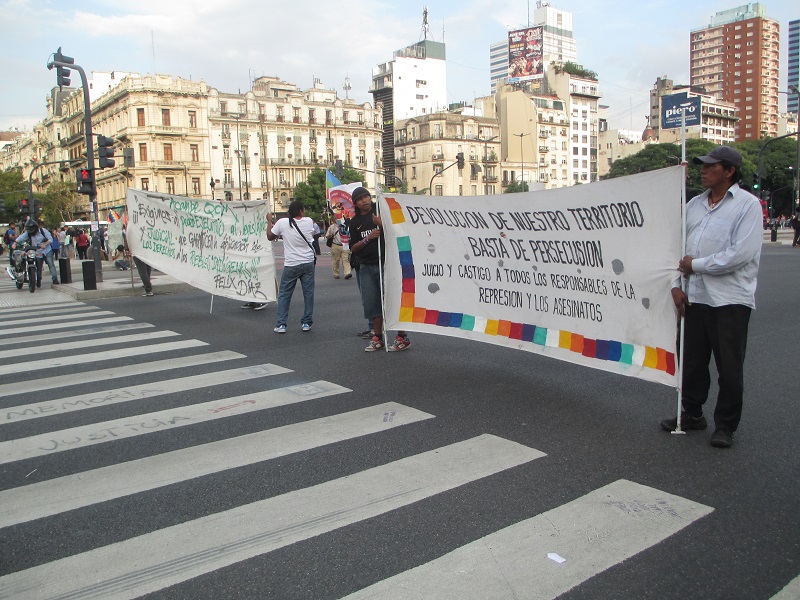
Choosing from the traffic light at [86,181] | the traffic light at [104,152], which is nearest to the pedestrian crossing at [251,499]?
the traffic light at [86,181]

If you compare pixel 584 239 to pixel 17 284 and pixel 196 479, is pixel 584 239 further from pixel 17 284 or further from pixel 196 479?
pixel 17 284

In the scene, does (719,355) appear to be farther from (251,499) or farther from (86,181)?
(86,181)

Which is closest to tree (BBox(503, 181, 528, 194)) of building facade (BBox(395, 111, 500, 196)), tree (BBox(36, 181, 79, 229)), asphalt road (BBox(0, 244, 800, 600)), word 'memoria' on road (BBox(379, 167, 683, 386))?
building facade (BBox(395, 111, 500, 196))

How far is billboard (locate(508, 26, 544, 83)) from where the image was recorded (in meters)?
133

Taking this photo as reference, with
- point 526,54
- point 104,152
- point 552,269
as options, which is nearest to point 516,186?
point 526,54

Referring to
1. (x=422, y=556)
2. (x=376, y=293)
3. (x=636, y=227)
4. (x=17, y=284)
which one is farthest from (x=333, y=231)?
(x=422, y=556)

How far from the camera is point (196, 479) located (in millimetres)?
4168

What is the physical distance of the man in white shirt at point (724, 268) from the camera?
440 centimetres

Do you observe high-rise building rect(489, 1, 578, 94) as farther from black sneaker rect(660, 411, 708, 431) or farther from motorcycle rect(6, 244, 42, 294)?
black sneaker rect(660, 411, 708, 431)

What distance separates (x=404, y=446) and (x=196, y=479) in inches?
52.9

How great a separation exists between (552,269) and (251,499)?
10.5ft

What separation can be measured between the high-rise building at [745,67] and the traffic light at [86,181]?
580 ft

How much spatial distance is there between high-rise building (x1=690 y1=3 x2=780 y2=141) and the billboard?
200 feet

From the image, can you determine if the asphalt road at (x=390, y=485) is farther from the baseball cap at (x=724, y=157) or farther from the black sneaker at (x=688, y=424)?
the baseball cap at (x=724, y=157)
